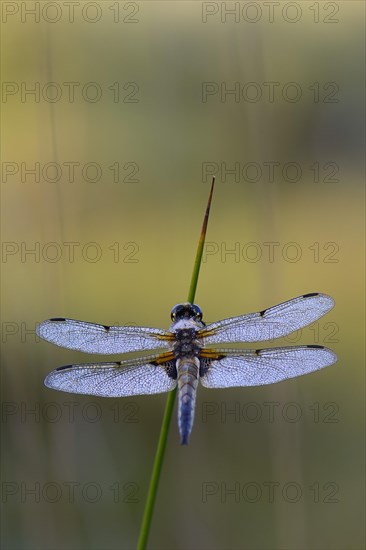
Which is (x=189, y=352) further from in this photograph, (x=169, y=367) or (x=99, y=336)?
(x=99, y=336)

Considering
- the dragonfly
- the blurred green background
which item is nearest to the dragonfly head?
the dragonfly

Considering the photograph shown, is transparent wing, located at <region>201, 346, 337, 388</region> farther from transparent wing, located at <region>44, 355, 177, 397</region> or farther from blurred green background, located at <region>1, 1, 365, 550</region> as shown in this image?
blurred green background, located at <region>1, 1, 365, 550</region>

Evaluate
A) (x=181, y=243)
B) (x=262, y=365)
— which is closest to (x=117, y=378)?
(x=262, y=365)

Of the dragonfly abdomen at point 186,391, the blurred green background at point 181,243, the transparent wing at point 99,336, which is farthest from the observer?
the blurred green background at point 181,243

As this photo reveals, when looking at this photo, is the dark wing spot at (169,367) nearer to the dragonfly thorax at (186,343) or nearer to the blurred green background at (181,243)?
the dragonfly thorax at (186,343)

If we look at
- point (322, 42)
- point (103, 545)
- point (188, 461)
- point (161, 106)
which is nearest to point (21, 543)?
point (103, 545)

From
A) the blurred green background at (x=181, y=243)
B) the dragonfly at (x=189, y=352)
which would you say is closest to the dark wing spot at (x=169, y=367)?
the dragonfly at (x=189, y=352)
